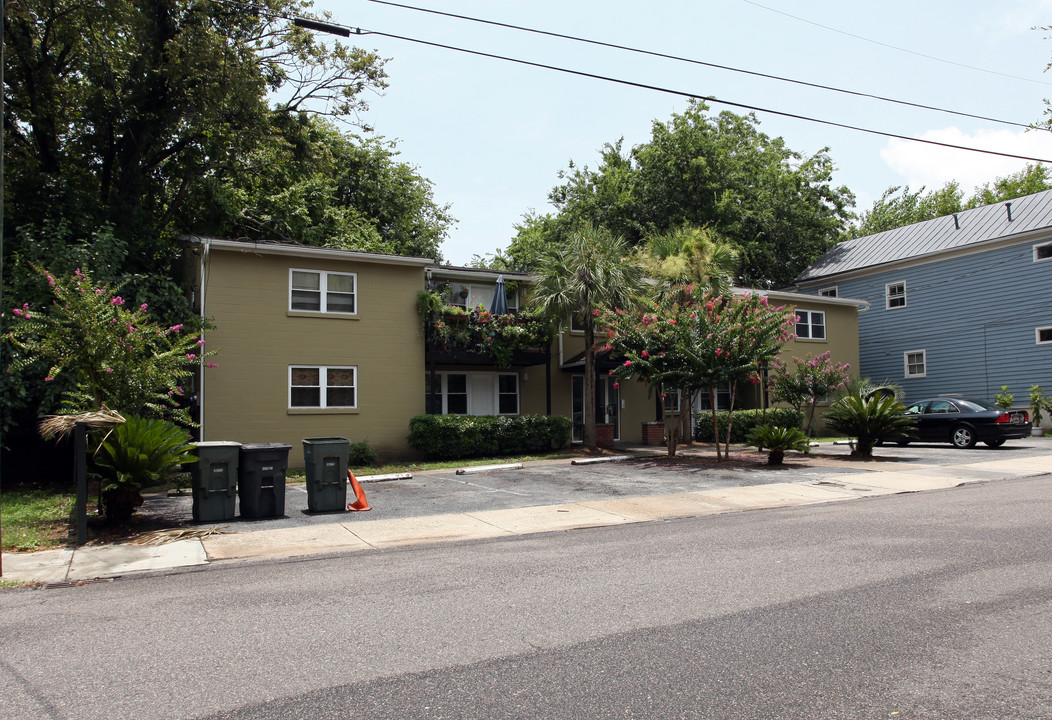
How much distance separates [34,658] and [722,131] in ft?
138

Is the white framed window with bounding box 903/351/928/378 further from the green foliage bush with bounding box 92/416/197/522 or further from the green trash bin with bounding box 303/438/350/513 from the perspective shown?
the green foliage bush with bounding box 92/416/197/522

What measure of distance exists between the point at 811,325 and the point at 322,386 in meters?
19.5

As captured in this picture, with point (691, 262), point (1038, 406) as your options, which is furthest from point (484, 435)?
point (1038, 406)

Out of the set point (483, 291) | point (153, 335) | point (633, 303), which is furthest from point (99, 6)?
point (633, 303)

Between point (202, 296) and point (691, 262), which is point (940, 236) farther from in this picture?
point (202, 296)

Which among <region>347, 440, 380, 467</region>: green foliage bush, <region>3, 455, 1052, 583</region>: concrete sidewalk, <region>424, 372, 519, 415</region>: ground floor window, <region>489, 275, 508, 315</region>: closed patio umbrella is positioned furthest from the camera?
<region>424, 372, 519, 415</region>: ground floor window

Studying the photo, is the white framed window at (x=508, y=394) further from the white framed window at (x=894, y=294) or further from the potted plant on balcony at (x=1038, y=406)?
the white framed window at (x=894, y=294)

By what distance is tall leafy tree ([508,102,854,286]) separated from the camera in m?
36.2

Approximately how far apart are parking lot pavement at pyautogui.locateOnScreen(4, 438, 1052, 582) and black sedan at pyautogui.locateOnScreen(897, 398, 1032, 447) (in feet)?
1.99

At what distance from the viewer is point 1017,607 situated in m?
5.14

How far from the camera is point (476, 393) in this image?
22.1 meters

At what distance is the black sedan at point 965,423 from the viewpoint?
19828 mm

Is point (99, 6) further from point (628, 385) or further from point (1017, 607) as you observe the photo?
point (1017, 607)

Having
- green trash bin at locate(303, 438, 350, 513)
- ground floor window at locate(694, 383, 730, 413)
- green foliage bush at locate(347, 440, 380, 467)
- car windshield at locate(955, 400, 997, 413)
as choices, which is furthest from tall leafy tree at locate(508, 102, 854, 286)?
green trash bin at locate(303, 438, 350, 513)
